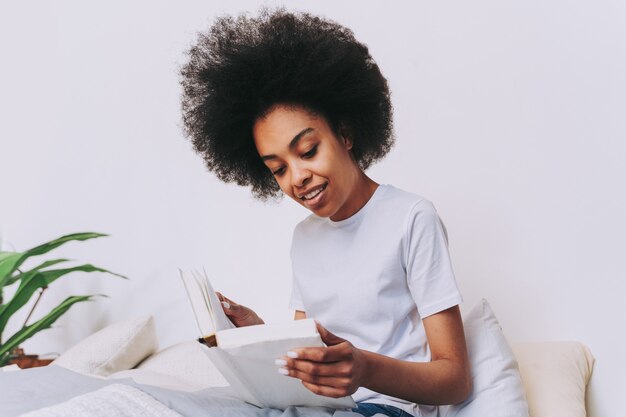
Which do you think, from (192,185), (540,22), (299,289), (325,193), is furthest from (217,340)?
(192,185)

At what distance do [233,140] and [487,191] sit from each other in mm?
678

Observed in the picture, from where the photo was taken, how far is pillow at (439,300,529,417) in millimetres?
1283

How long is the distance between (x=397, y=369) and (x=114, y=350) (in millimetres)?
1067

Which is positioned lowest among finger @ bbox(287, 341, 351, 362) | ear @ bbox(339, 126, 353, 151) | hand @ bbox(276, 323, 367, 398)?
hand @ bbox(276, 323, 367, 398)

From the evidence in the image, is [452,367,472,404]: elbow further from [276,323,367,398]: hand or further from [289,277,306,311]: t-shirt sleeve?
[289,277,306,311]: t-shirt sleeve

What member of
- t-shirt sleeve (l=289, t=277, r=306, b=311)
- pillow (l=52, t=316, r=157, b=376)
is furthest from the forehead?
pillow (l=52, t=316, r=157, b=376)

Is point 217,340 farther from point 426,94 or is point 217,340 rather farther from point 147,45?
point 147,45

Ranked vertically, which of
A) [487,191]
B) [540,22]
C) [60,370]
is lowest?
[60,370]

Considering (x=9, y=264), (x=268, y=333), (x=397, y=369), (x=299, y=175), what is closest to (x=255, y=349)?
(x=268, y=333)

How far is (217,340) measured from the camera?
3.32 feet

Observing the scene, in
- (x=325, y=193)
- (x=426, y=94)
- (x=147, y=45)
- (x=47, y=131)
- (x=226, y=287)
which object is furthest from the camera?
(x=47, y=131)

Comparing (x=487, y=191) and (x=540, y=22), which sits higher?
(x=540, y=22)

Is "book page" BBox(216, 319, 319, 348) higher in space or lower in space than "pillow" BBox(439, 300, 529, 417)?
higher

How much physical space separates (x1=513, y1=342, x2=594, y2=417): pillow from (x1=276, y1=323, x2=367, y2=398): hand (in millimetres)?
584
